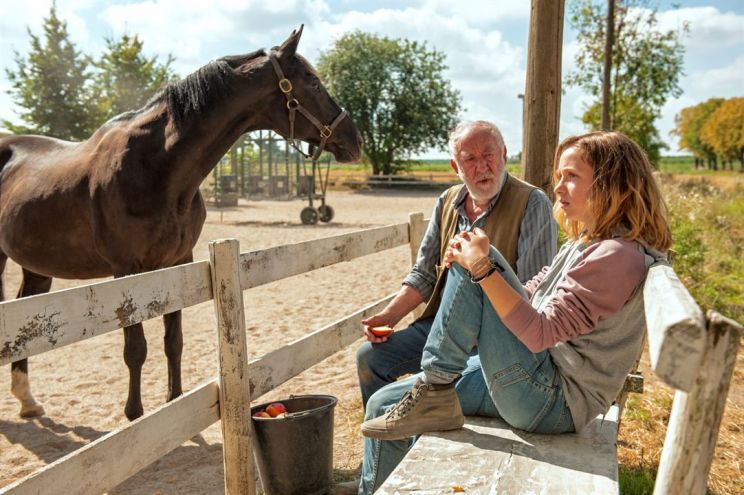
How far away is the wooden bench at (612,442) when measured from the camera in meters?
0.96

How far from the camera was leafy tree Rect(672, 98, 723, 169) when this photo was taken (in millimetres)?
85938

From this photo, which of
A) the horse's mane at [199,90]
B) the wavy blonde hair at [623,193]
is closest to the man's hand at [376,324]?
the wavy blonde hair at [623,193]

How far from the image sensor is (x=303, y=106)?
12.3 ft

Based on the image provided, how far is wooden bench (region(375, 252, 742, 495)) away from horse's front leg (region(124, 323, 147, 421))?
202cm

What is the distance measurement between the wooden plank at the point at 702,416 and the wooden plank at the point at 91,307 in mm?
1566

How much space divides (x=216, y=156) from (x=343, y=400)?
1813 millimetres

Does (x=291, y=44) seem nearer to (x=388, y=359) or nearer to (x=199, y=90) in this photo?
(x=199, y=90)

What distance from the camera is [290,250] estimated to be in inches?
119

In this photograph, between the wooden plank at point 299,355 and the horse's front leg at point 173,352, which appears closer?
the wooden plank at point 299,355

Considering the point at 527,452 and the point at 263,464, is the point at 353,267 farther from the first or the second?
the point at 527,452

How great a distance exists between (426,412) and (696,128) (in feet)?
332

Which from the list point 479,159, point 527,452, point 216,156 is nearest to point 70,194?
point 216,156

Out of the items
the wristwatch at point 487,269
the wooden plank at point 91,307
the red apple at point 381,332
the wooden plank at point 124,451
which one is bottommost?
the wooden plank at point 124,451

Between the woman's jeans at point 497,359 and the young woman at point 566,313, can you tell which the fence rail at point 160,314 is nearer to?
the young woman at point 566,313
